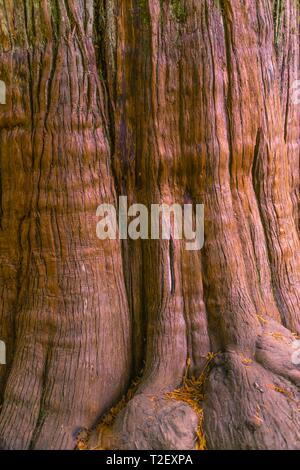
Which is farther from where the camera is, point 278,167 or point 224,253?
point 278,167

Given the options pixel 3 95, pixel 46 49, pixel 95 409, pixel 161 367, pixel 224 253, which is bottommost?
pixel 95 409

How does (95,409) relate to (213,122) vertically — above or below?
below

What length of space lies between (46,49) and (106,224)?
1.19 metres

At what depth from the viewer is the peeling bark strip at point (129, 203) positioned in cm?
300

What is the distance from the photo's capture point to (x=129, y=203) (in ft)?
10.7

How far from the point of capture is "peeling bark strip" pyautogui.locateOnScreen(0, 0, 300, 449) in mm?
3004

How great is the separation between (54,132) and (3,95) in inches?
16.8

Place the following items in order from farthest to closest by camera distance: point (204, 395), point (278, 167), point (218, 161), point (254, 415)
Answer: point (278, 167) → point (218, 161) → point (204, 395) → point (254, 415)

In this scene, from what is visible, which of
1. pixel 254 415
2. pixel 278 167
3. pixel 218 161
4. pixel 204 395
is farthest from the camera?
pixel 278 167

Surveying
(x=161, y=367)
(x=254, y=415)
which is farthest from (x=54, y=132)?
(x=254, y=415)

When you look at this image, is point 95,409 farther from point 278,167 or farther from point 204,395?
point 278,167

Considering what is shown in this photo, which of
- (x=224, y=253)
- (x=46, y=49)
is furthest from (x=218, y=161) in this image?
(x=46, y=49)

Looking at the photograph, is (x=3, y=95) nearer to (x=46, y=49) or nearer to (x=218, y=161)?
(x=46, y=49)

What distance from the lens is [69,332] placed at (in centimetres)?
306
